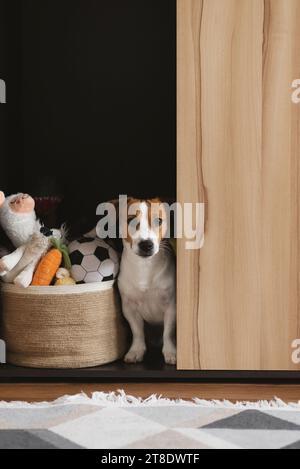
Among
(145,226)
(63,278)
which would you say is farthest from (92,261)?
(145,226)

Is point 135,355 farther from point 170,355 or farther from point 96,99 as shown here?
point 96,99

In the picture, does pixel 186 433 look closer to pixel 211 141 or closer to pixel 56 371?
pixel 56 371

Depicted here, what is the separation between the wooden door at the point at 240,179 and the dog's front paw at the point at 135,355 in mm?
171

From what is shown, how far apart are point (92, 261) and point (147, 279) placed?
0.17 meters

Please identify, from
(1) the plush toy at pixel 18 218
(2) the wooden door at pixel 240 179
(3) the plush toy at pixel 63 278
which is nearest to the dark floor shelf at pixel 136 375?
(2) the wooden door at pixel 240 179

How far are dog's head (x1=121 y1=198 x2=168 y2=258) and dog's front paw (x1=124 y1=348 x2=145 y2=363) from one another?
0.31 metres

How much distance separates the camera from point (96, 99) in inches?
98.3

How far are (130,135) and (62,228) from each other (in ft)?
1.55

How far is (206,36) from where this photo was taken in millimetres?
1948

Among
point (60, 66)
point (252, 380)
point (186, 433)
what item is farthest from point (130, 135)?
point (186, 433)

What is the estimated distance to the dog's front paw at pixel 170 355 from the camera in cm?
210

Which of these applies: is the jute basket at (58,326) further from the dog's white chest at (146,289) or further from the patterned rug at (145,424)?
the patterned rug at (145,424)

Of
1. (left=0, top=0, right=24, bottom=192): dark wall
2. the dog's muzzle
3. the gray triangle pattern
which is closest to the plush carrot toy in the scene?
the dog's muzzle

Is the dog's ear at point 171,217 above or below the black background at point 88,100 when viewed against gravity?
below
